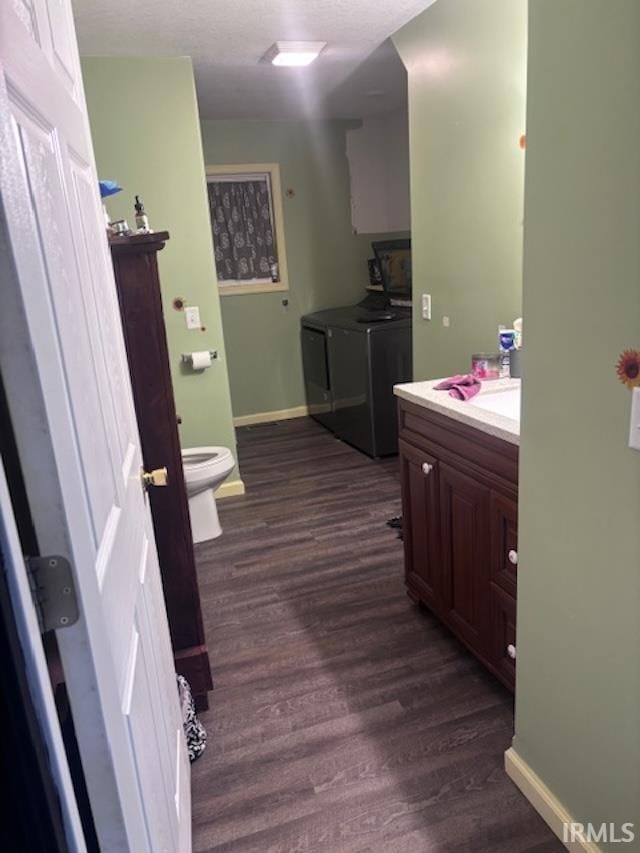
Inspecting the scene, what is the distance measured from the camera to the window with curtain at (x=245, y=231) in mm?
4887

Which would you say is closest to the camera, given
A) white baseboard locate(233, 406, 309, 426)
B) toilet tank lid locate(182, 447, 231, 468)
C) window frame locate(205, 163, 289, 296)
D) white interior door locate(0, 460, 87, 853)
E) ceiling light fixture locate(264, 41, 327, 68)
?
white interior door locate(0, 460, 87, 853)

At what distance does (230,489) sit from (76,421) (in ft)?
10.3

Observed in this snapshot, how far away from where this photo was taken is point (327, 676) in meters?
2.11

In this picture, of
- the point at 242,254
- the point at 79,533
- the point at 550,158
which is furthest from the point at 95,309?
the point at 242,254

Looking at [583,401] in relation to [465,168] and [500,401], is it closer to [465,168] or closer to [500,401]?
[500,401]

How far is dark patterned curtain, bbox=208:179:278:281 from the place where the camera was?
489 centimetres

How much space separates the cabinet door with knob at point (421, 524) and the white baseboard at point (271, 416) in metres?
3.04

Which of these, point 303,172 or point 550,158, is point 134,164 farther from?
point 550,158

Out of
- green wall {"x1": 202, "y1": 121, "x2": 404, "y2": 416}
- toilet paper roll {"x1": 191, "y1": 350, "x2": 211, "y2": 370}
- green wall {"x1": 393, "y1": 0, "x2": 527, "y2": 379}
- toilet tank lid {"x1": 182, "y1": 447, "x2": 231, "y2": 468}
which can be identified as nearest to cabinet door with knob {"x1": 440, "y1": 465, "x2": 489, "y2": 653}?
green wall {"x1": 393, "y1": 0, "x2": 527, "y2": 379}

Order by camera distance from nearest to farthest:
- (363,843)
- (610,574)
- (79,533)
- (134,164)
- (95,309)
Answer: (79,533) < (95,309) < (610,574) < (363,843) < (134,164)

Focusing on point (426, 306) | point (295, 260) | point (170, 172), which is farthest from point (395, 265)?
point (170, 172)

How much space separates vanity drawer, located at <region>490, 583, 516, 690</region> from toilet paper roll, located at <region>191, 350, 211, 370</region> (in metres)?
2.25

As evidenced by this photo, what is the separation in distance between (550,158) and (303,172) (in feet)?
13.6

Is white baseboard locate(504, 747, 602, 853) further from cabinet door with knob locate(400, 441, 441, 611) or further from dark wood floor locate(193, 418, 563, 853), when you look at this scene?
cabinet door with knob locate(400, 441, 441, 611)
